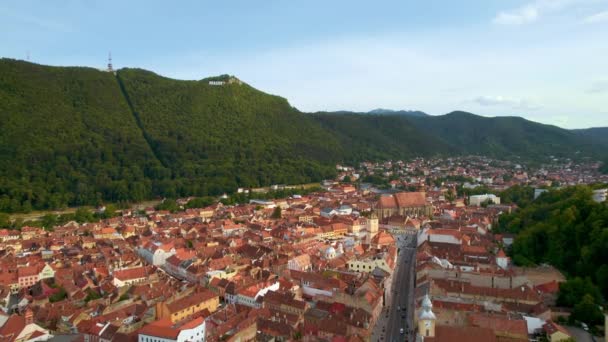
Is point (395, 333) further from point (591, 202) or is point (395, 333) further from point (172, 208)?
point (172, 208)

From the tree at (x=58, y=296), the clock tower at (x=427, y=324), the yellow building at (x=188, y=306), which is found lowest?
the tree at (x=58, y=296)

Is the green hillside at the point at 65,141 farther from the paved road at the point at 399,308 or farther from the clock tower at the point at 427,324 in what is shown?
the clock tower at the point at 427,324

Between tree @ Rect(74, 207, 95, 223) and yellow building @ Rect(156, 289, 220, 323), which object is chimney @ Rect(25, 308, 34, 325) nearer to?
yellow building @ Rect(156, 289, 220, 323)

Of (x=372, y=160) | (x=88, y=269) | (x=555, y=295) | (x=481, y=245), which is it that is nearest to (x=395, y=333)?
(x=555, y=295)

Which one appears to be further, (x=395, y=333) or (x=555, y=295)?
(x=555, y=295)

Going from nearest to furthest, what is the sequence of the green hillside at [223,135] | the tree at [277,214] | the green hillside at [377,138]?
the tree at [277,214], the green hillside at [223,135], the green hillside at [377,138]

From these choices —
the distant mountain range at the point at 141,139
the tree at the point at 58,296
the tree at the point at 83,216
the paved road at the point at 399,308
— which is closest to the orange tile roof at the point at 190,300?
the tree at the point at 58,296
